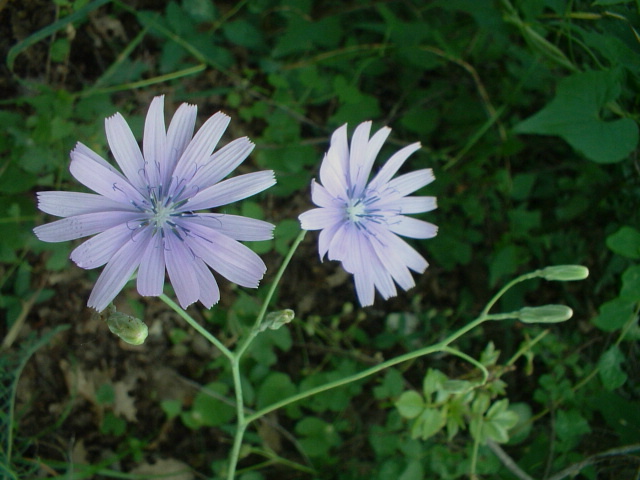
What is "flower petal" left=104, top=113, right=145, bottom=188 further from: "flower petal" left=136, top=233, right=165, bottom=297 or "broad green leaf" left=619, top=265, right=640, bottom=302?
"broad green leaf" left=619, top=265, right=640, bottom=302

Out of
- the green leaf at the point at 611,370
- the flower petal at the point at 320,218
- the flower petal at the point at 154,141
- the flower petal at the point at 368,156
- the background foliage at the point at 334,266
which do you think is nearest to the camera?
the flower petal at the point at 154,141

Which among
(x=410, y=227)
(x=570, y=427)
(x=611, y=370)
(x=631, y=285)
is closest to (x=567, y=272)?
(x=631, y=285)

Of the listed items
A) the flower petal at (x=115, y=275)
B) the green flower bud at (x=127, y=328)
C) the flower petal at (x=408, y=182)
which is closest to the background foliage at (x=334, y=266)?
the flower petal at (x=408, y=182)

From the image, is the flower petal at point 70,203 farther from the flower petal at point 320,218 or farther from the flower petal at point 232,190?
the flower petal at point 320,218

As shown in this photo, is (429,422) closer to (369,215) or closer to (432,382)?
(432,382)

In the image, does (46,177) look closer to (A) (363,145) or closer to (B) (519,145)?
(A) (363,145)

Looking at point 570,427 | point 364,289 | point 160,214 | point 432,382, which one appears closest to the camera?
point 160,214

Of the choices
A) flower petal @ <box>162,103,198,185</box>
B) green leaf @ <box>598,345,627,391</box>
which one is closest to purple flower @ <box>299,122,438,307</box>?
flower petal @ <box>162,103,198,185</box>
